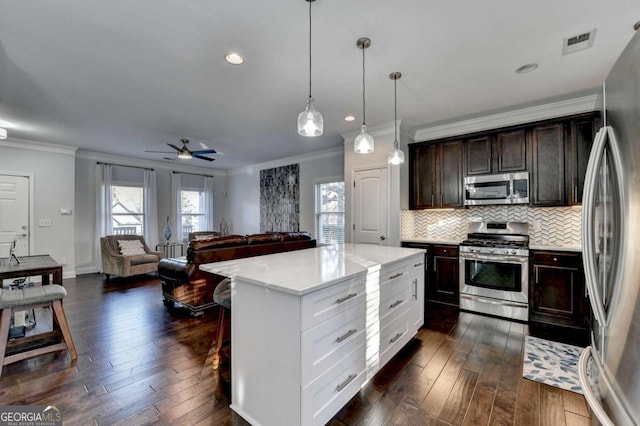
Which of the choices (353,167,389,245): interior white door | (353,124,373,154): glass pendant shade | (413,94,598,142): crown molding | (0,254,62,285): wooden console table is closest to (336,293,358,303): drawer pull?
(353,124,373,154): glass pendant shade

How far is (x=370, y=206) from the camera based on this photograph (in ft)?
14.4

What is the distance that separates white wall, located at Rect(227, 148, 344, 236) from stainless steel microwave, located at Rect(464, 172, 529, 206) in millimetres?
2457

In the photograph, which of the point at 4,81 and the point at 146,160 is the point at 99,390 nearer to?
the point at 4,81

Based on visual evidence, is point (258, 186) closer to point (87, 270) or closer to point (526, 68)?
point (87, 270)

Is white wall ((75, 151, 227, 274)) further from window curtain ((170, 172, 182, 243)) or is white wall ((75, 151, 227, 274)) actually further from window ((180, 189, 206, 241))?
window ((180, 189, 206, 241))

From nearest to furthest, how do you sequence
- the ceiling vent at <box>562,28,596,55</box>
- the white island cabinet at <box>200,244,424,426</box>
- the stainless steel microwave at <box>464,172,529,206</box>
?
the white island cabinet at <box>200,244,424,426</box>, the ceiling vent at <box>562,28,596,55</box>, the stainless steel microwave at <box>464,172,529,206</box>

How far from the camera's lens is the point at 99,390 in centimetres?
198


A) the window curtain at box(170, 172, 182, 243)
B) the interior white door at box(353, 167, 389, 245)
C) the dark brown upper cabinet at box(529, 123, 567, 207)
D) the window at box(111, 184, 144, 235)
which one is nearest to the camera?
the dark brown upper cabinet at box(529, 123, 567, 207)

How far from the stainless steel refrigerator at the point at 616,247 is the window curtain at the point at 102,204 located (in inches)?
301

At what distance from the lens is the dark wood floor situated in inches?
68.9

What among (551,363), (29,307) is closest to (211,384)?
(29,307)

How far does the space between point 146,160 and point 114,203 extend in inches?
48.7

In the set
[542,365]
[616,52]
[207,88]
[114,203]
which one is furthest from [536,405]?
[114,203]

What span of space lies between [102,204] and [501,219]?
7.70 m
